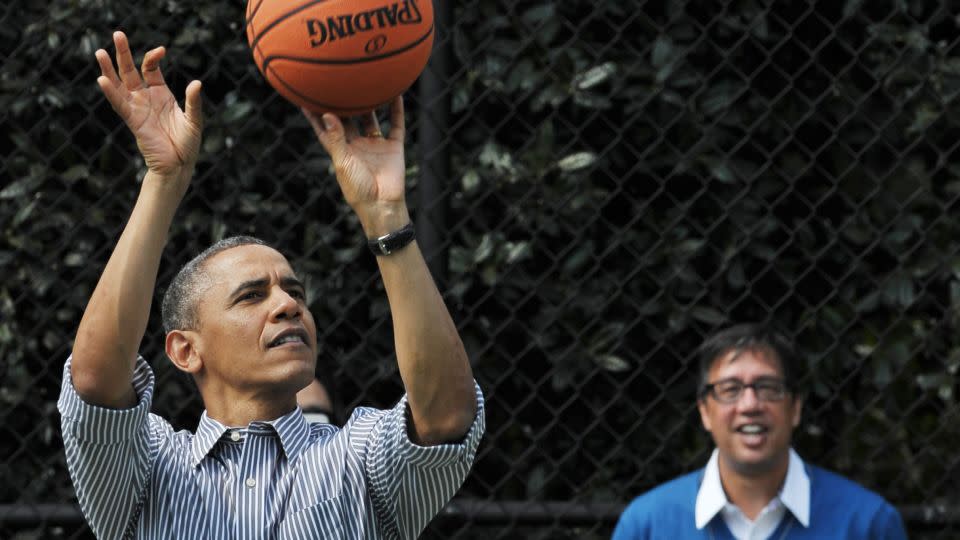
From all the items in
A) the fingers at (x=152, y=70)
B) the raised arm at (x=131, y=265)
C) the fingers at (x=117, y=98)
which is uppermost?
the fingers at (x=152, y=70)

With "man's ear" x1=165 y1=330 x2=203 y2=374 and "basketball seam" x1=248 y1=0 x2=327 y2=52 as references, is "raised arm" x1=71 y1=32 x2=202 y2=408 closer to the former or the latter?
"basketball seam" x1=248 y1=0 x2=327 y2=52

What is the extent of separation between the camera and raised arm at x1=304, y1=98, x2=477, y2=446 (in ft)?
7.86

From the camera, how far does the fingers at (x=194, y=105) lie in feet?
8.39

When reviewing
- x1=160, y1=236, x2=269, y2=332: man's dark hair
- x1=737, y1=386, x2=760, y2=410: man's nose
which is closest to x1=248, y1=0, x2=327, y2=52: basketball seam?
x1=160, y1=236, x2=269, y2=332: man's dark hair

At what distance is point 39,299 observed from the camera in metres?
4.23

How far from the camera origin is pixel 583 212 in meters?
4.21

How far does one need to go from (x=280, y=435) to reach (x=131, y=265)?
17.8 inches

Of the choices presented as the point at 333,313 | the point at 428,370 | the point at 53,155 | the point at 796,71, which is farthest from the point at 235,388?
the point at 796,71

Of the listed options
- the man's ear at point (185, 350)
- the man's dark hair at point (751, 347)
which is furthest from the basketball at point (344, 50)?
the man's dark hair at point (751, 347)

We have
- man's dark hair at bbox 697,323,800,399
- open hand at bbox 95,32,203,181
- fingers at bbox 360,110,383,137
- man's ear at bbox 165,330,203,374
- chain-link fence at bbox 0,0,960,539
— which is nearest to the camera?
open hand at bbox 95,32,203,181

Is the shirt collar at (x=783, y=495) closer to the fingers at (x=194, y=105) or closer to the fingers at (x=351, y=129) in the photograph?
the fingers at (x=351, y=129)

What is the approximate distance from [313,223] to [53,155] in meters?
0.77

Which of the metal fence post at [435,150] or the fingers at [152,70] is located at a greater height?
the fingers at [152,70]

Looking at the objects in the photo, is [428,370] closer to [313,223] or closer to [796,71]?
[313,223]
